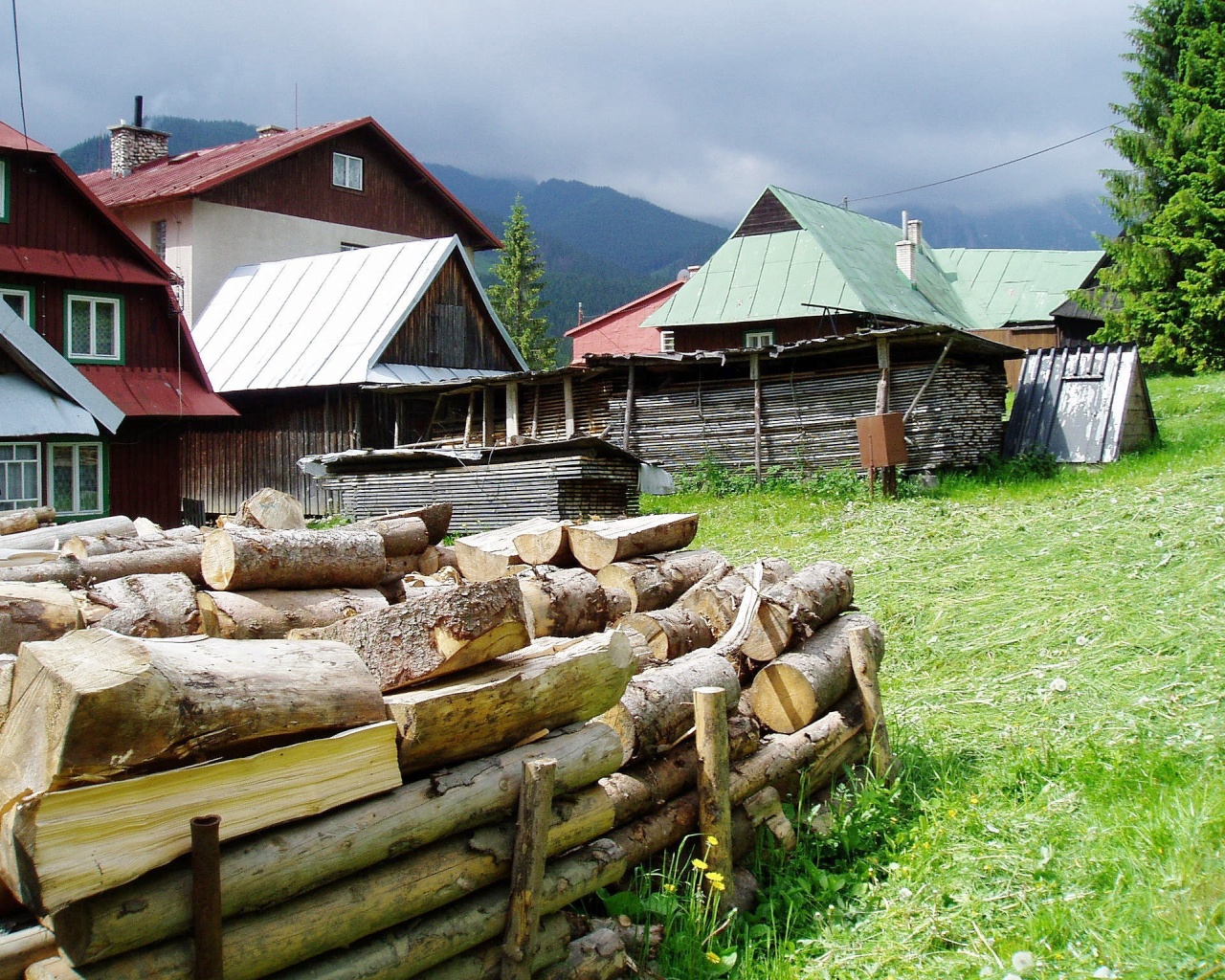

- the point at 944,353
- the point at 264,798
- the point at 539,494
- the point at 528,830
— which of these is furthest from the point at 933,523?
the point at 264,798

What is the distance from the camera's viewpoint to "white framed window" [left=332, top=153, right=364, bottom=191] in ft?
112

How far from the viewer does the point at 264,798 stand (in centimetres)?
323

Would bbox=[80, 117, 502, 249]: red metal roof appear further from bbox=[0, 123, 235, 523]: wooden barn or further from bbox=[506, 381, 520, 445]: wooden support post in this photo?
bbox=[506, 381, 520, 445]: wooden support post

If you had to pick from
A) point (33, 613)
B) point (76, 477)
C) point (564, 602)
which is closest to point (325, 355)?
point (76, 477)

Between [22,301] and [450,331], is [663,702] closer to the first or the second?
[22,301]

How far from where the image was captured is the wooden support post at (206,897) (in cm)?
295

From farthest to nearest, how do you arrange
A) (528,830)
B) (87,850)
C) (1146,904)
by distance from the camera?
(1146,904) < (528,830) < (87,850)

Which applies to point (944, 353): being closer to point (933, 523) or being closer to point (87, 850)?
point (933, 523)

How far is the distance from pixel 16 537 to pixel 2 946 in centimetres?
814

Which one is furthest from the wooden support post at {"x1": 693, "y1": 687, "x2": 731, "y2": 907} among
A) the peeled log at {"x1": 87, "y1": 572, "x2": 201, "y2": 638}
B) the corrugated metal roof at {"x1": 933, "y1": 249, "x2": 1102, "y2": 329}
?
the corrugated metal roof at {"x1": 933, "y1": 249, "x2": 1102, "y2": 329}

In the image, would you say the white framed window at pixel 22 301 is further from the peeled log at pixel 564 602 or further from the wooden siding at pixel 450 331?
the peeled log at pixel 564 602

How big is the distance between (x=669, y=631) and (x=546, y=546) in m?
2.21

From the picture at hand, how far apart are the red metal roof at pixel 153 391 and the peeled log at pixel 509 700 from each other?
17.9m

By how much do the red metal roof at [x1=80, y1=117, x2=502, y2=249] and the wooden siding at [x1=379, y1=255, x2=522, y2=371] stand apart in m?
7.86
